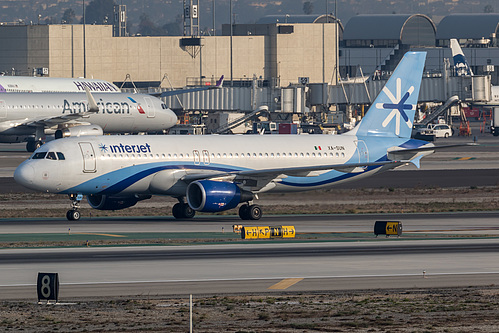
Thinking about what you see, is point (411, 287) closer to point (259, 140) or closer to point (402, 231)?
point (402, 231)

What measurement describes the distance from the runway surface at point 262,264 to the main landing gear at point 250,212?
363 centimetres

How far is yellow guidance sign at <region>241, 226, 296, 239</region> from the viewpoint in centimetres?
4491

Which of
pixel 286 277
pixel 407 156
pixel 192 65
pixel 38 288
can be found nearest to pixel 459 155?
pixel 407 156

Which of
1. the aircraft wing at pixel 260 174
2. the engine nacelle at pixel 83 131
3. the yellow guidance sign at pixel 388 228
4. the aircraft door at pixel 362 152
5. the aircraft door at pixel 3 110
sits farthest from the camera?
the aircraft door at pixel 3 110

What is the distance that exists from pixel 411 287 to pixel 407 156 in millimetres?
27124

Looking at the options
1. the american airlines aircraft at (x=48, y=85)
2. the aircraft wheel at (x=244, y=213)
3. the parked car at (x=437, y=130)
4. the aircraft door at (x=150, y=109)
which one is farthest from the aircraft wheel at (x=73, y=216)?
the parked car at (x=437, y=130)

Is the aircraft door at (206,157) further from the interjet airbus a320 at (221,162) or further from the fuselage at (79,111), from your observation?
the fuselage at (79,111)

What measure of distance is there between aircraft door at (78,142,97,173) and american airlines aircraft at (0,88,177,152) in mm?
49470

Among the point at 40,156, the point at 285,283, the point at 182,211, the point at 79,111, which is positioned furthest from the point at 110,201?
the point at 79,111

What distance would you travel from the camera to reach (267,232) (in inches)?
1785

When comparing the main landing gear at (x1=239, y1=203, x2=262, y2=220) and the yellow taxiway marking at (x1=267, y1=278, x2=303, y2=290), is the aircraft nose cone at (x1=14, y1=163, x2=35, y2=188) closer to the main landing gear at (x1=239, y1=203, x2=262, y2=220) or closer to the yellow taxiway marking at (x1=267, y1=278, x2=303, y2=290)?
the main landing gear at (x1=239, y1=203, x2=262, y2=220)

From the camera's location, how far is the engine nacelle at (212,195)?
49.8m

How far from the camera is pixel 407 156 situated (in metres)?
58.1

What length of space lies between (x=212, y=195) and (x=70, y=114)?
174 feet
